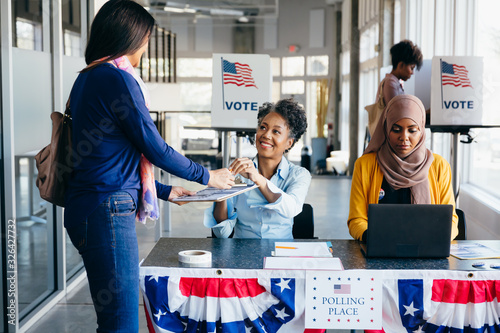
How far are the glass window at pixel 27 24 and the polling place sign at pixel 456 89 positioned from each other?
9.16ft

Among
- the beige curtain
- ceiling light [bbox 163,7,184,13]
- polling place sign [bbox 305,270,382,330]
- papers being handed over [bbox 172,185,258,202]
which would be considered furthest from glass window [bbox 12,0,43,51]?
the beige curtain

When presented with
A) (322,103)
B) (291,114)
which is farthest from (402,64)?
(322,103)

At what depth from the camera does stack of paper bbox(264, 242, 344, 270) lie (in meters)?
1.92

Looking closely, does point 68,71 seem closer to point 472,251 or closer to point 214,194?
→ point 214,194

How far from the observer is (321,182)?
10.1m

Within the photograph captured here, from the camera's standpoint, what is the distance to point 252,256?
207 centimetres

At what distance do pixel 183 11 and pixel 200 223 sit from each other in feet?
25.7

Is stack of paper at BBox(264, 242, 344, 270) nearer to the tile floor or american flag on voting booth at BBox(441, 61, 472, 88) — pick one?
the tile floor

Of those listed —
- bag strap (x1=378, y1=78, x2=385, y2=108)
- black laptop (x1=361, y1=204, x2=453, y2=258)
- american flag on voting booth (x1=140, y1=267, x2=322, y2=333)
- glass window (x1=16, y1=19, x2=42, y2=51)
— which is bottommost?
american flag on voting booth (x1=140, y1=267, x2=322, y2=333)

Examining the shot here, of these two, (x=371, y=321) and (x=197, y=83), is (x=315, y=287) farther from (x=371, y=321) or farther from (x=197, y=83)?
(x=197, y=83)

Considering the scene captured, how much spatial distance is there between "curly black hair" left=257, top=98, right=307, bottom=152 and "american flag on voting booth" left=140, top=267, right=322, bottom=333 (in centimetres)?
98

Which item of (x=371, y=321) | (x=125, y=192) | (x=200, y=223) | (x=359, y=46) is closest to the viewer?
(x=125, y=192)

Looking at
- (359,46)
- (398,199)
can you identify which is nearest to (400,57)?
(398,199)

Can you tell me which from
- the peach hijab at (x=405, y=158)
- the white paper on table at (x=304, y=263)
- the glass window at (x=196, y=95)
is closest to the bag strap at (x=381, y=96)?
the peach hijab at (x=405, y=158)
